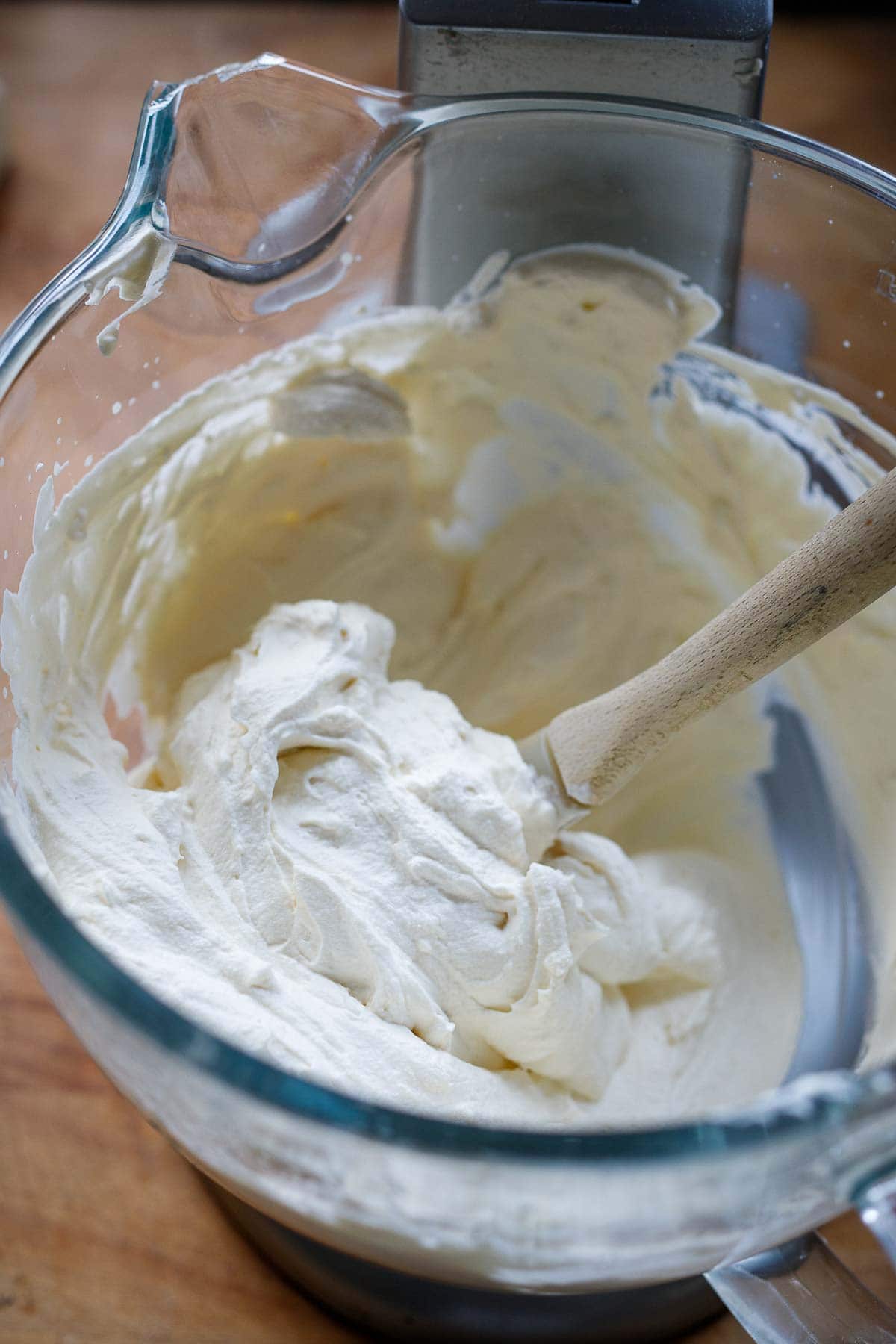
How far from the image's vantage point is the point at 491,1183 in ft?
1.47

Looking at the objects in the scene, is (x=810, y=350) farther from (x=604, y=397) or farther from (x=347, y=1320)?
(x=347, y=1320)

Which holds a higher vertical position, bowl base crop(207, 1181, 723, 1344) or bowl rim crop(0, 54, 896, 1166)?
bowl rim crop(0, 54, 896, 1166)

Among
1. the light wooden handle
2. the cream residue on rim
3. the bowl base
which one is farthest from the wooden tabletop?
the light wooden handle

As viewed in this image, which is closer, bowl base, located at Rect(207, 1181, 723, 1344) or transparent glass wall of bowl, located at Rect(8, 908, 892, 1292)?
transparent glass wall of bowl, located at Rect(8, 908, 892, 1292)

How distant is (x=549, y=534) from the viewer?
0.93 meters

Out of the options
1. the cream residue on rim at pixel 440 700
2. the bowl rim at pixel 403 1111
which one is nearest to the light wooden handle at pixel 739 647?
the cream residue on rim at pixel 440 700

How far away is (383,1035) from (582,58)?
23.7 inches

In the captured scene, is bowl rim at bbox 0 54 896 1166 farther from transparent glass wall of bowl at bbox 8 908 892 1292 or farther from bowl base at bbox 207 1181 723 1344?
bowl base at bbox 207 1181 723 1344

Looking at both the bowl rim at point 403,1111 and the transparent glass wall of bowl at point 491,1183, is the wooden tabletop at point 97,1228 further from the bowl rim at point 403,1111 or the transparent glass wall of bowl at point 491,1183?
the bowl rim at point 403,1111

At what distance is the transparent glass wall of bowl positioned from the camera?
1.45ft

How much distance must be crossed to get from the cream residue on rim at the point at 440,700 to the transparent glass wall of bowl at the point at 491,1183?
0.24 feet

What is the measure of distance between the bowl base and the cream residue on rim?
0.10 meters

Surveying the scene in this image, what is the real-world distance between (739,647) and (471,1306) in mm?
390

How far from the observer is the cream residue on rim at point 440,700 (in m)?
0.68
